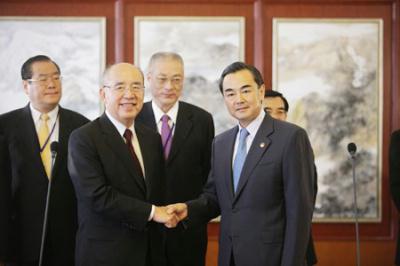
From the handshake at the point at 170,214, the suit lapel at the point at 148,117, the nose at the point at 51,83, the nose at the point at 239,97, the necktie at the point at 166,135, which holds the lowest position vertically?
the handshake at the point at 170,214

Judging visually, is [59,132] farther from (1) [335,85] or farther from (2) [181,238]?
(1) [335,85]

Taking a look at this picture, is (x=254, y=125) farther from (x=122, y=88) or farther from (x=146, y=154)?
(x=122, y=88)

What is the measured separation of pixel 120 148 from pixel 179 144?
0.82 metres

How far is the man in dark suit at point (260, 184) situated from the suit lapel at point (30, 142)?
1.16 metres

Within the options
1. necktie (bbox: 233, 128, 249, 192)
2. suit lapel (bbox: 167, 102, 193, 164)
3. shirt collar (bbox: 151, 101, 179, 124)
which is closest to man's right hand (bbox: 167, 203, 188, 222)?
necktie (bbox: 233, 128, 249, 192)

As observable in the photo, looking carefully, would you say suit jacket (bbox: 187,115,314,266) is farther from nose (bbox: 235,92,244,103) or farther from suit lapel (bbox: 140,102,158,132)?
suit lapel (bbox: 140,102,158,132)

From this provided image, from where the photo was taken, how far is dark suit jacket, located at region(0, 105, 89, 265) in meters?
3.51

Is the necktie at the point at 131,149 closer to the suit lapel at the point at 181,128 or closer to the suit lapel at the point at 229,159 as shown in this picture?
the suit lapel at the point at 229,159

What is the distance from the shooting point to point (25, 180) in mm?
3533

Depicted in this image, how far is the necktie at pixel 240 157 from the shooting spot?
290 centimetres

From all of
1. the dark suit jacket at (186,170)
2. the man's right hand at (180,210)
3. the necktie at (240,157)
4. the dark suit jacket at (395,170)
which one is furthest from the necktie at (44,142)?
the dark suit jacket at (395,170)

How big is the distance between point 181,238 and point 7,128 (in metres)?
1.24

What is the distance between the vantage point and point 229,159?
296 centimetres

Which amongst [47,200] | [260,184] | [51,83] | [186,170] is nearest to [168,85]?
[186,170]
